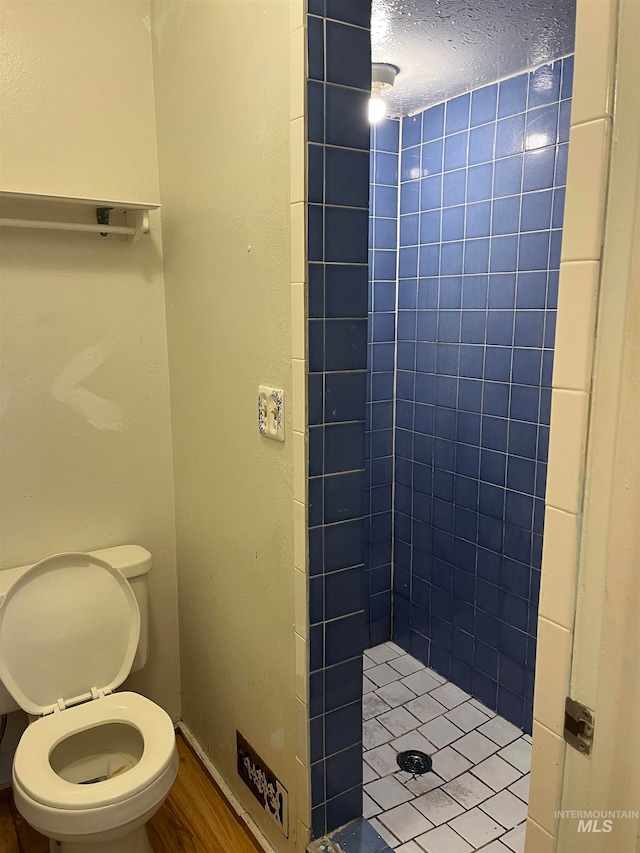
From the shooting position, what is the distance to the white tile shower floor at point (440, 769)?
1.80m

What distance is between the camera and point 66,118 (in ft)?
5.80

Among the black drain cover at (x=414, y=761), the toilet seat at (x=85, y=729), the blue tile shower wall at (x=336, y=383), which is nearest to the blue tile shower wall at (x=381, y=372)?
the black drain cover at (x=414, y=761)

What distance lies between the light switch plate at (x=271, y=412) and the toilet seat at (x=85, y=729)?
834mm

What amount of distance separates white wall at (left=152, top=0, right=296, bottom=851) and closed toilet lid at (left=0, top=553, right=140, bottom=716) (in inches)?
10.6

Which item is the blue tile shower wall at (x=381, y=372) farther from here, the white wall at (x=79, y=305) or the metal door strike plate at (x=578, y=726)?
the metal door strike plate at (x=578, y=726)

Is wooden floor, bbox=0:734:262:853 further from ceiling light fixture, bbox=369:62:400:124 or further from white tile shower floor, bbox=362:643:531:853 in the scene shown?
ceiling light fixture, bbox=369:62:400:124

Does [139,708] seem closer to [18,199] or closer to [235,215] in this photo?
[235,215]

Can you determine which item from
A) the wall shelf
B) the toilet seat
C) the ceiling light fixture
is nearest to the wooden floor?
the toilet seat

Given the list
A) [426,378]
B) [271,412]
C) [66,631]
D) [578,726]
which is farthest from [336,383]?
[426,378]

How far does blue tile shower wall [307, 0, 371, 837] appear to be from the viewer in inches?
48.6

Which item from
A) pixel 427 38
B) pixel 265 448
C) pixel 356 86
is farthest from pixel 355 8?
pixel 265 448

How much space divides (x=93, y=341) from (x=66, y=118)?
63 cm

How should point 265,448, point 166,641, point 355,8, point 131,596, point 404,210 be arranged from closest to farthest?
point 355,8
point 265,448
point 131,596
point 166,641
point 404,210

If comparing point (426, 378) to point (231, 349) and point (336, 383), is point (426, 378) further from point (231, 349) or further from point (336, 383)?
point (336, 383)
